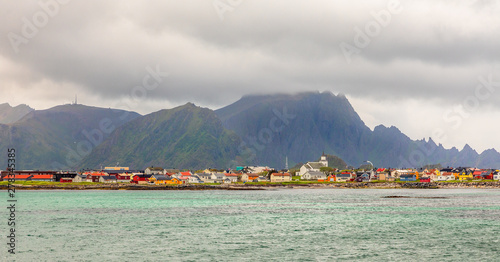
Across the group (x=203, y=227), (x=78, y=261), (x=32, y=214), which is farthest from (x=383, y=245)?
(x=32, y=214)

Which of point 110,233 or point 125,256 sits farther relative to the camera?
point 110,233

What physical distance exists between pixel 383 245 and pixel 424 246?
162 inches

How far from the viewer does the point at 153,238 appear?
168 feet

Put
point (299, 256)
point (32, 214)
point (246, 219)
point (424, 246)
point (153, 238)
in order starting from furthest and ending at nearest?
point (32, 214), point (246, 219), point (153, 238), point (424, 246), point (299, 256)

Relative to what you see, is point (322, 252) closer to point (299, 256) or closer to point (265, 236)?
point (299, 256)

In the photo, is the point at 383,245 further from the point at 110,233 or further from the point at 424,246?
the point at 110,233

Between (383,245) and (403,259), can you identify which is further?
(383,245)

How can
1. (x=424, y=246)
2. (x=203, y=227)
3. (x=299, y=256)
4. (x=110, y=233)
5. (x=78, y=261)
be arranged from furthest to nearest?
(x=203, y=227)
(x=110, y=233)
(x=424, y=246)
(x=299, y=256)
(x=78, y=261)

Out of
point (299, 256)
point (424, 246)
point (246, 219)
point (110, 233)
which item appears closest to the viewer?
point (299, 256)

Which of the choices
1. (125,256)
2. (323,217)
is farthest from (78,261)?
(323,217)

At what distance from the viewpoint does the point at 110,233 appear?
55000 mm

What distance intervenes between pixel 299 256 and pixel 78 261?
19457 mm

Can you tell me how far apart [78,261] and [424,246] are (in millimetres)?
33846

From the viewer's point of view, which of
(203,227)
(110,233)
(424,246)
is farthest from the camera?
(203,227)
